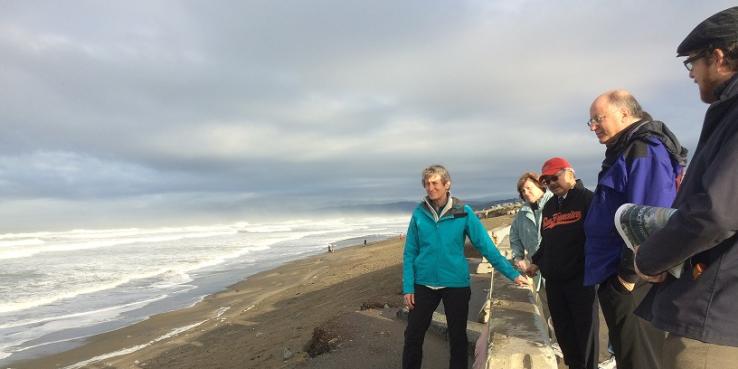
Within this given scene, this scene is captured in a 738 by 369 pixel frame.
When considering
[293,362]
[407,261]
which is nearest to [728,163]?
[407,261]

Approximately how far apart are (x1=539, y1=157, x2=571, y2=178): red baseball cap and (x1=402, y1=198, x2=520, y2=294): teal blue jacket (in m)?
0.69

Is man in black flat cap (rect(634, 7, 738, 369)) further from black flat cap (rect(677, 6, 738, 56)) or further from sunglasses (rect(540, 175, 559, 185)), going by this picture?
sunglasses (rect(540, 175, 559, 185))

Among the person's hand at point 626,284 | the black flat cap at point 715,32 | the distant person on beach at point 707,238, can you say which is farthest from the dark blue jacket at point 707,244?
the person's hand at point 626,284

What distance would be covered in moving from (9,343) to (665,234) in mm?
12224

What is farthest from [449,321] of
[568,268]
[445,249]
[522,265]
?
[568,268]

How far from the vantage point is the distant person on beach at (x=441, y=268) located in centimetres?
372

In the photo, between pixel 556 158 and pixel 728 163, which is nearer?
pixel 728 163

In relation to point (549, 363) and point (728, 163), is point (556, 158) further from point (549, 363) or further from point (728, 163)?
point (728, 163)

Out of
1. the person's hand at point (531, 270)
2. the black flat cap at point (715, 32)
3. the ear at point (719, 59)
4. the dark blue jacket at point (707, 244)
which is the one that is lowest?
the person's hand at point (531, 270)

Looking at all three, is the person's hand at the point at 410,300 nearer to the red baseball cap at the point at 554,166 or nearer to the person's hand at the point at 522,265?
the person's hand at the point at 522,265

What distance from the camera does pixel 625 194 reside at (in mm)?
2385

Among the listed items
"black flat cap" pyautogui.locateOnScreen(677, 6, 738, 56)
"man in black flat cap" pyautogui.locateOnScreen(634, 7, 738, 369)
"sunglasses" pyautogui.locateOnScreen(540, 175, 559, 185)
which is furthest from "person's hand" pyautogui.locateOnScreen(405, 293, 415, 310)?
"black flat cap" pyautogui.locateOnScreen(677, 6, 738, 56)

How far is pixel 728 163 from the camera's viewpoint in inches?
53.1

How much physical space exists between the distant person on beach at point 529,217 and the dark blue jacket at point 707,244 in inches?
127
